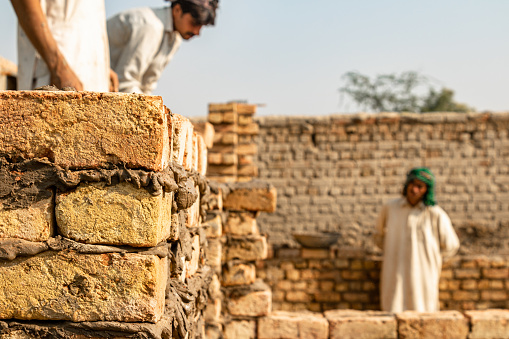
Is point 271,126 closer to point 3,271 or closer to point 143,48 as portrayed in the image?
point 143,48

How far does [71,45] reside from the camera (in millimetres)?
2570

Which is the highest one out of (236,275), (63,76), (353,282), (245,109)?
(245,109)

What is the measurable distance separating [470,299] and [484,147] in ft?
12.7

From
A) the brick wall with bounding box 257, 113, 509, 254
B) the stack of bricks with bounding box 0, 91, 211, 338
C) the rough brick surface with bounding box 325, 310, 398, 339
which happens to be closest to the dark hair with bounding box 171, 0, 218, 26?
the stack of bricks with bounding box 0, 91, 211, 338

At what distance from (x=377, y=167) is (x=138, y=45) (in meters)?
8.22

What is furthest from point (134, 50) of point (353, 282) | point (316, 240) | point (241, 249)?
point (316, 240)

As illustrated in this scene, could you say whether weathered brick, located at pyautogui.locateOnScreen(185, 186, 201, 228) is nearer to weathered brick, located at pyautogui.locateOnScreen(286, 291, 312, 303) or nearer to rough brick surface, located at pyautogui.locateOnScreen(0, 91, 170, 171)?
rough brick surface, located at pyautogui.locateOnScreen(0, 91, 170, 171)

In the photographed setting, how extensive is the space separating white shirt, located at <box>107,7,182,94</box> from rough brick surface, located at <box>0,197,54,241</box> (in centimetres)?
175

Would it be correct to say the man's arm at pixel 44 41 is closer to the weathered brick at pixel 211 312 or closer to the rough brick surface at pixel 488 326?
the weathered brick at pixel 211 312

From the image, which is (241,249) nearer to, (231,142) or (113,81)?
(113,81)

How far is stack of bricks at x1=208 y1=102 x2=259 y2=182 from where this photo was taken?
6.44 meters

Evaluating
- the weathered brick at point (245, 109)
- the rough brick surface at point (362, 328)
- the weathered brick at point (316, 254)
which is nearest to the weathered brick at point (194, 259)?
the rough brick surface at point (362, 328)

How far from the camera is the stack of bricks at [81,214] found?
1.52 m

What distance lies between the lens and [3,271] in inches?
60.0
